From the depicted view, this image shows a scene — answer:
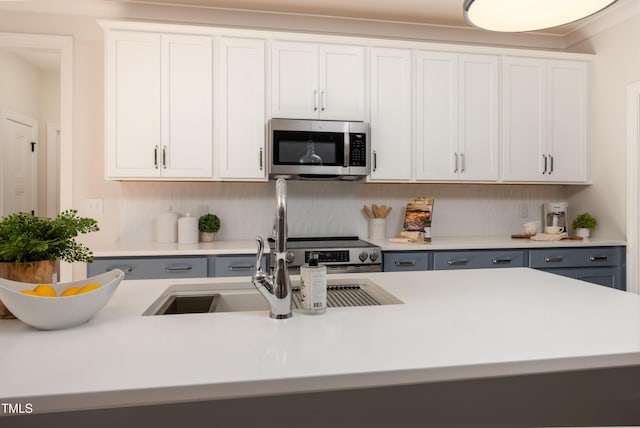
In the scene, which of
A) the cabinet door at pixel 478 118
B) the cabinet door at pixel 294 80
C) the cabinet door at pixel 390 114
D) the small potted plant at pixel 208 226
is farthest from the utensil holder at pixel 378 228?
the small potted plant at pixel 208 226

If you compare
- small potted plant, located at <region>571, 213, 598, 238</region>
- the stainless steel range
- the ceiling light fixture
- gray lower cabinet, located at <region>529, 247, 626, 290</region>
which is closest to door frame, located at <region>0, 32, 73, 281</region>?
the stainless steel range

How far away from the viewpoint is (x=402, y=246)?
3084 millimetres

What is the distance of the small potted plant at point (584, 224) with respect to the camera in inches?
141

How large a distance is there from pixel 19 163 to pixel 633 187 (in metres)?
5.90

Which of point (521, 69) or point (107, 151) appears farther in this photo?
point (521, 69)

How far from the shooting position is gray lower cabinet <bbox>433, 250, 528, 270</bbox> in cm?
312

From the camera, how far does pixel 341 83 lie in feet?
10.5

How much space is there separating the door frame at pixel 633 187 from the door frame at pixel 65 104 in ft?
14.1

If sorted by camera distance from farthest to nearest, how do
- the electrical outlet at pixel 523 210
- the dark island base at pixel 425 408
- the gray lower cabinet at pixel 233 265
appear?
the electrical outlet at pixel 523 210, the gray lower cabinet at pixel 233 265, the dark island base at pixel 425 408

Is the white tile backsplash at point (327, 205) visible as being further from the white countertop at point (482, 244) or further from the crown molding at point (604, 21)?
the crown molding at point (604, 21)

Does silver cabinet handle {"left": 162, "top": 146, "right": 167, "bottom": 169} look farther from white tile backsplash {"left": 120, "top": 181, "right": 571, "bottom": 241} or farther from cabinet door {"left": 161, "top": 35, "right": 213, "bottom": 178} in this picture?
white tile backsplash {"left": 120, "top": 181, "right": 571, "bottom": 241}

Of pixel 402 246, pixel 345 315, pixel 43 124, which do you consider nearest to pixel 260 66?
pixel 402 246

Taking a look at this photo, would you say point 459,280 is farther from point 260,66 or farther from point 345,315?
point 260,66

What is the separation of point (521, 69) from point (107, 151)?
326 cm
